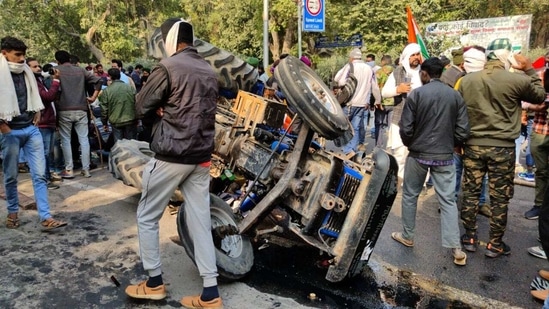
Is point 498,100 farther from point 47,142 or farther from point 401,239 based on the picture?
point 47,142

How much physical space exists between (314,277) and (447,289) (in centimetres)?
111

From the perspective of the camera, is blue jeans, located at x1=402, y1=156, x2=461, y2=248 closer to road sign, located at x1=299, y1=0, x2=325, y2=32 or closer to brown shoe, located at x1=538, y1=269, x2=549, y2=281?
brown shoe, located at x1=538, y1=269, x2=549, y2=281

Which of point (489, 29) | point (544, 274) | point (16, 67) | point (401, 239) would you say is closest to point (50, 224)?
point (16, 67)

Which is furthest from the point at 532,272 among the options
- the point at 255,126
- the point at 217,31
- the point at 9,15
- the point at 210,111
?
the point at 9,15

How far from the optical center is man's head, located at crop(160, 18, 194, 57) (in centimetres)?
300

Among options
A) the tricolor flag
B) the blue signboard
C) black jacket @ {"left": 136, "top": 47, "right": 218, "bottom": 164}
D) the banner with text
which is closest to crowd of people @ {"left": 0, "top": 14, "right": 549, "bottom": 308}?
black jacket @ {"left": 136, "top": 47, "right": 218, "bottom": 164}

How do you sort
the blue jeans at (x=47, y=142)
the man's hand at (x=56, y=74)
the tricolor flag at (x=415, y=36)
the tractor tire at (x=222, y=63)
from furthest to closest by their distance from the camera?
the tricolor flag at (x=415, y=36) → the blue jeans at (x=47, y=142) → the man's hand at (x=56, y=74) → the tractor tire at (x=222, y=63)

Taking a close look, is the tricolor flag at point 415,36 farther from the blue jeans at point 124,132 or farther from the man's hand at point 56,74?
the man's hand at point 56,74

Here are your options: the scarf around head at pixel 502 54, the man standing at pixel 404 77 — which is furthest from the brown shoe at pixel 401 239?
the scarf around head at pixel 502 54

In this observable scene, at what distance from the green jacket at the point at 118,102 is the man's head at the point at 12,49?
2397 millimetres

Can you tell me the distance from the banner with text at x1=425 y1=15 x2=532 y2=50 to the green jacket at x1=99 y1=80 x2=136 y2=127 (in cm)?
1501

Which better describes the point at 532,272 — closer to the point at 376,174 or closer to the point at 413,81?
the point at 376,174

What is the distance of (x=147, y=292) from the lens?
10.2 feet

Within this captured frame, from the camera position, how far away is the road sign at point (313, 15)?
10.7 metres
